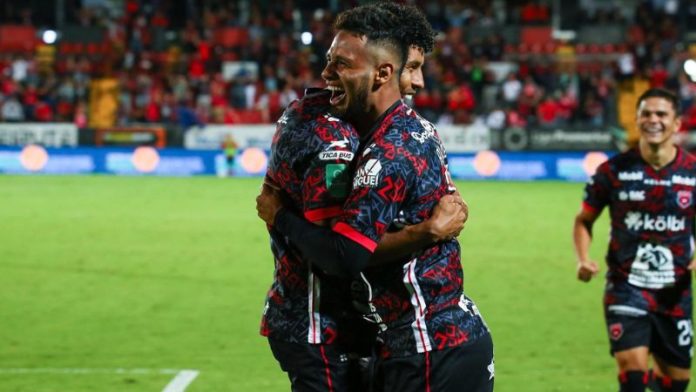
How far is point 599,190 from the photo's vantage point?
257 inches

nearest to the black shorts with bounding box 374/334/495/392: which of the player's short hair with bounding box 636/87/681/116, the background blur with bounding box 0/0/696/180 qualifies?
the player's short hair with bounding box 636/87/681/116

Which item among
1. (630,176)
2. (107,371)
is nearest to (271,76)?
(107,371)

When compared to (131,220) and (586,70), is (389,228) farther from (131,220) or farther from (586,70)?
(586,70)

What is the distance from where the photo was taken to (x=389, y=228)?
11.6 feet

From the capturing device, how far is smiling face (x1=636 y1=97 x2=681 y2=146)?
20.6ft

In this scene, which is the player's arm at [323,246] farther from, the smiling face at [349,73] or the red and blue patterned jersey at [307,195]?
the smiling face at [349,73]

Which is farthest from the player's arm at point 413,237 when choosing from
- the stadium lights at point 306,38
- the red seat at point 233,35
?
the red seat at point 233,35

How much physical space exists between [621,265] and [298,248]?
10.7 ft

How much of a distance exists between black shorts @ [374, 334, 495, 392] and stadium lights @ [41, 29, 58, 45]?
34.2 metres

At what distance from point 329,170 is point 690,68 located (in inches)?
1094

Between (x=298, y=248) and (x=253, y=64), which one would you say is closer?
(x=298, y=248)

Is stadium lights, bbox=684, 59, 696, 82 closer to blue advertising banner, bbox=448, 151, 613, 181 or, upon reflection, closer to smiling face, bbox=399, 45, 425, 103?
Answer: blue advertising banner, bbox=448, 151, 613, 181

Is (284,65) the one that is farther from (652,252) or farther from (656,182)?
(652,252)

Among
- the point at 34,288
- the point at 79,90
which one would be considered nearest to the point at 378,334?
the point at 34,288
